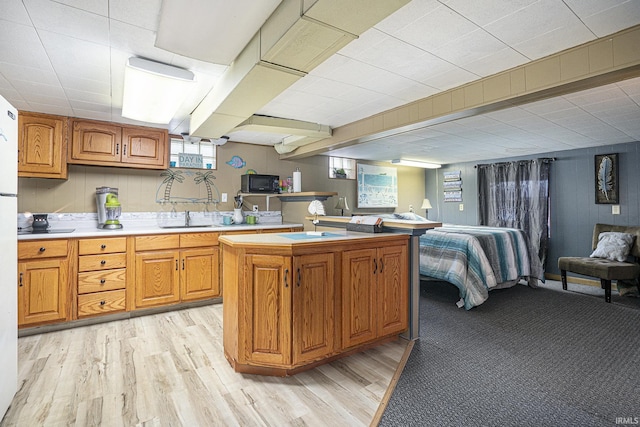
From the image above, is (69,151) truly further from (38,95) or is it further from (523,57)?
(523,57)

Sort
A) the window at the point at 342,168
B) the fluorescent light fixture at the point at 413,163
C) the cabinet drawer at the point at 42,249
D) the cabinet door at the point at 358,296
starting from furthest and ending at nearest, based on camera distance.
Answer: the fluorescent light fixture at the point at 413,163
the window at the point at 342,168
the cabinet drawer at the point at 42,249
the cabinet door at the point at 358,296

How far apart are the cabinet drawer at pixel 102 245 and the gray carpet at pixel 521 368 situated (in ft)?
9.93

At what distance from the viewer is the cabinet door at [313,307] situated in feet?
7.08

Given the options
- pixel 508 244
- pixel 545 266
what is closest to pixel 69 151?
pixel 508 244

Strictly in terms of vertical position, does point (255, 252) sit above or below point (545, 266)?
above

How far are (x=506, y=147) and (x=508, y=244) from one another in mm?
1665

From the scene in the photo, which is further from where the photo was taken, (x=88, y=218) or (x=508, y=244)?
(x=508, y=244)

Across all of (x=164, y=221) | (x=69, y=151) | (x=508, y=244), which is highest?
(x=69, y=151)

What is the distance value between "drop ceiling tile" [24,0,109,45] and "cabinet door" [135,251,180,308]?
7.35 ft

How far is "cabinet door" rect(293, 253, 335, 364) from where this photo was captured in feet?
7.08

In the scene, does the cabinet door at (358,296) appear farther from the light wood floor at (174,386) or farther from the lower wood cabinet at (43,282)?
the lower wood cabinet at (43,282)

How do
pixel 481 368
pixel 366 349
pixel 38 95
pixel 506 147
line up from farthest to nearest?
pixel 506 147, pixel 38 95, pixel 366 349, pixel 481 368

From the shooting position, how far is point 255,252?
2170mm

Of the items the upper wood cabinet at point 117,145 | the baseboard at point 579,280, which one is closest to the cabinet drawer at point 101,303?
the upper wood cabinet at point 117,145
